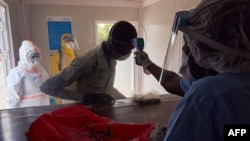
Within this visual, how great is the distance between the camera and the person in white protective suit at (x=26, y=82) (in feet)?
5.36

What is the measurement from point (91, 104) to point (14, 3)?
1.61m

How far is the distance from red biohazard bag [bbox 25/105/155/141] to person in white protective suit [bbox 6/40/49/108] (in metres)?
0.89

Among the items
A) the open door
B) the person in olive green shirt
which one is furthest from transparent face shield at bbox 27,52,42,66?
the person in olive green shirt

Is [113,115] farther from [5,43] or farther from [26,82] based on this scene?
[5,43]

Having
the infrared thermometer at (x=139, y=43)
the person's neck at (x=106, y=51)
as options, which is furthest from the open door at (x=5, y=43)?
the infrared thermometer at (x=139, y=43)

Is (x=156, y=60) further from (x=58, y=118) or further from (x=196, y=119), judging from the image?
(x=196, y=119)

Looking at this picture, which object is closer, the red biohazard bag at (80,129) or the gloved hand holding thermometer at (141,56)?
the red biohazard bag at (80,129)

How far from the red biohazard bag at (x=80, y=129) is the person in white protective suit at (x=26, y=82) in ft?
2.92

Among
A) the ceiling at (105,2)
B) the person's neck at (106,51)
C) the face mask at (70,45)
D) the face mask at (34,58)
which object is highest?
the ceiling at (105,2)

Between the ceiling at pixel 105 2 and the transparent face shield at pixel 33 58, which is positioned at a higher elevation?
the ceiling at pixel 105 2

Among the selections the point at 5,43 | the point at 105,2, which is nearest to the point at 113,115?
the point at 5,43

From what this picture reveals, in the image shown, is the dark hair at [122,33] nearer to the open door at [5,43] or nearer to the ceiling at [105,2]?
the open door at [5,43]

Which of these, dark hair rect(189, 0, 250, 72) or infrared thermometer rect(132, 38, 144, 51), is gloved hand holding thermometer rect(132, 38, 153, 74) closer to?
infrared thermometer rect(132, 38, 144, 51)

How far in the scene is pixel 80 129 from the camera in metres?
0.75
